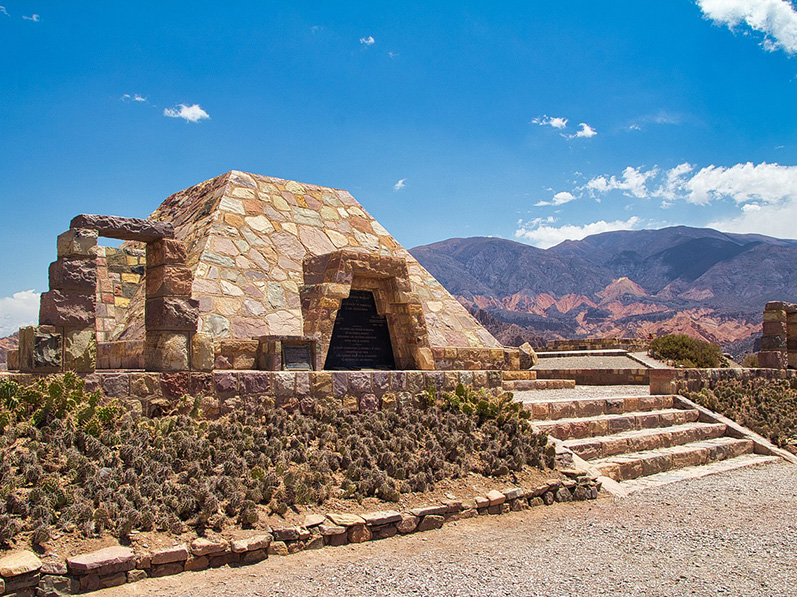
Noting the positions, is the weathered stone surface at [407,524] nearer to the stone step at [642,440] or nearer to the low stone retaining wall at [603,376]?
the stone step at [642,440]

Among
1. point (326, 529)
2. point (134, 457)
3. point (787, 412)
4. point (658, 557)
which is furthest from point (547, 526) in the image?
point (787, 412)

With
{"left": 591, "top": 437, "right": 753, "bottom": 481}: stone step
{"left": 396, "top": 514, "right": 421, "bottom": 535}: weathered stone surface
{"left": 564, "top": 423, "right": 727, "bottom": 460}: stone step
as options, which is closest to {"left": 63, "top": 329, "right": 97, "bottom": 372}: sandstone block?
{"left": 396, "top": 514, "right": 421, "bottom": 535}: weathered stone surface

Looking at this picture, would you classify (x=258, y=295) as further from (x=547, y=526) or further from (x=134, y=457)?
(x=547, y=526)

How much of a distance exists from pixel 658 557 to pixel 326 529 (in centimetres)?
258

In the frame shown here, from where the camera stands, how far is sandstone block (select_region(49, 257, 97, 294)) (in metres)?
5.93

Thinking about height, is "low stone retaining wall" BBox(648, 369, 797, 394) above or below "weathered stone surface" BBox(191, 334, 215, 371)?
below

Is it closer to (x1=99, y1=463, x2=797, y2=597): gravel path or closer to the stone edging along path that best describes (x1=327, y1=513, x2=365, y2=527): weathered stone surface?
the stone edging along path

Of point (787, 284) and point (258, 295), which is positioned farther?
point (787, 284)

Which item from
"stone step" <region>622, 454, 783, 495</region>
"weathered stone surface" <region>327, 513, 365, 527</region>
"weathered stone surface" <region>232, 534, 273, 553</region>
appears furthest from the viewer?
"stone step" <region>622, 454, 783, 495</region>

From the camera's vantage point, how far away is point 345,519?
5.07m

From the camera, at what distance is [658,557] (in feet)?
16.7

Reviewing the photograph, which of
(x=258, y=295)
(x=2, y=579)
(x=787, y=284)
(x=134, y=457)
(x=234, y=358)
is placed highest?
(x=787, y=284)

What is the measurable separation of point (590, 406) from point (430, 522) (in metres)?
4.96

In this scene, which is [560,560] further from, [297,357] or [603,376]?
[603,376]
